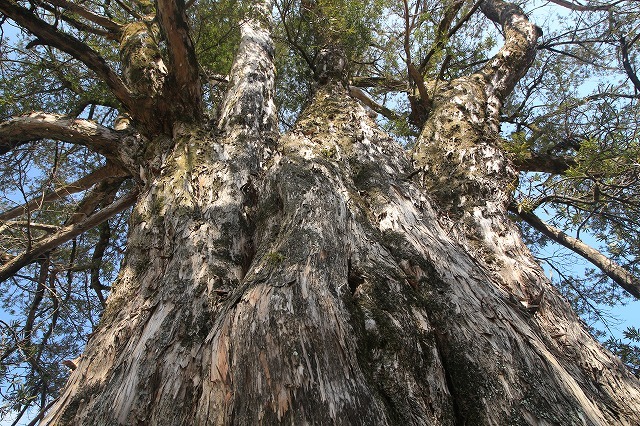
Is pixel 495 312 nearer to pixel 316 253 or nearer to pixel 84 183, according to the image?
pixel 316 253

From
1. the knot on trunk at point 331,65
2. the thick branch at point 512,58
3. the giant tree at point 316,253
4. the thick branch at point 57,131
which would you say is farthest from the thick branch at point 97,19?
the thick branch at point 512,58

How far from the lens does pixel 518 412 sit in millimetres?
1197

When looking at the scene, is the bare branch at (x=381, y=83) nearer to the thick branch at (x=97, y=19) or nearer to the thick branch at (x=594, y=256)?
the thick branch at (x=594, y=256)

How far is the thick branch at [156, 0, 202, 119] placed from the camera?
2.70 meters

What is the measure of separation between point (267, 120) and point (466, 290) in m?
2.44

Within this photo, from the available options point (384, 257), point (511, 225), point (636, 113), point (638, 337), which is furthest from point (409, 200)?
point (636, 113)

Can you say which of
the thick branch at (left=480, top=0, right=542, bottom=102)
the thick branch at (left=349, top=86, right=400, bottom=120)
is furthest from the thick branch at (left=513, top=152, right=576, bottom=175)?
the thick branch at (left=349, top=86, right=400, bottom=120)

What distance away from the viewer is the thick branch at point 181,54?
2.70 metres

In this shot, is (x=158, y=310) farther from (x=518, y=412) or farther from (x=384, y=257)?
(x=518, y=412)

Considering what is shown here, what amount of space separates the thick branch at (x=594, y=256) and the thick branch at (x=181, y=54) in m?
2.66

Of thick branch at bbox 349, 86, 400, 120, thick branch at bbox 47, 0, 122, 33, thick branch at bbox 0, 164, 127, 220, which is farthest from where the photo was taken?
thick branch at bbox 349, 86, 400, 120

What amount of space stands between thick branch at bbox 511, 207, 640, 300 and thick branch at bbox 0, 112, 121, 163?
10.9 ft

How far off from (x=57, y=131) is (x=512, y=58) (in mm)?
4296

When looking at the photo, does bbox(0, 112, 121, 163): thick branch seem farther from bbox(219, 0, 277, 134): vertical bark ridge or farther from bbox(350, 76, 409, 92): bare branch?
bbox(350, 76, 409, 92): bare branch
